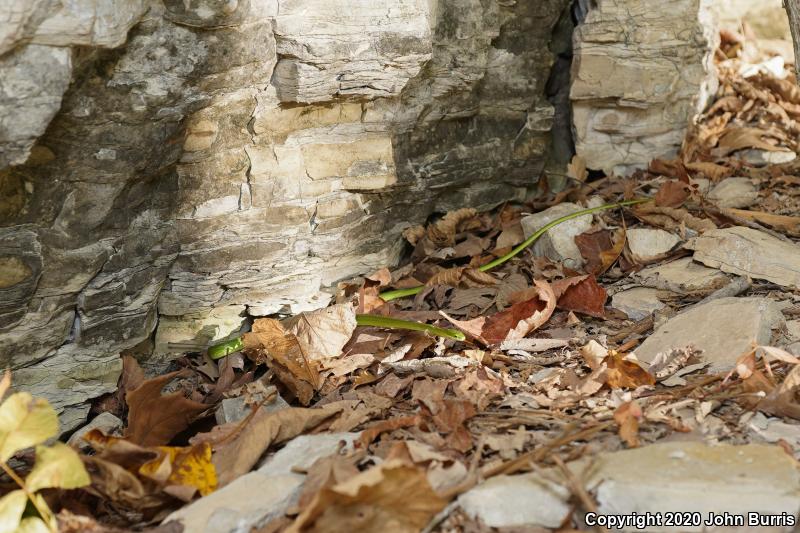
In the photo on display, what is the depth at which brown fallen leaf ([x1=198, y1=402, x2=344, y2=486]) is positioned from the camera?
6.29 feet

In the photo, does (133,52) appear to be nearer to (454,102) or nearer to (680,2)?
(454,102)

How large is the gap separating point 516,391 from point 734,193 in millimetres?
1581

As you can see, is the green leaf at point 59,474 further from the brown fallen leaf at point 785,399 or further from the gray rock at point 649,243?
the gray rock at point 649,243

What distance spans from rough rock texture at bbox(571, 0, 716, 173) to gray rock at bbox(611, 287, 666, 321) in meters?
1.02

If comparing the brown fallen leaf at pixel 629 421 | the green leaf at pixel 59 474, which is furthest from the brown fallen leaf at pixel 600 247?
the green leaf at pixel 59 474

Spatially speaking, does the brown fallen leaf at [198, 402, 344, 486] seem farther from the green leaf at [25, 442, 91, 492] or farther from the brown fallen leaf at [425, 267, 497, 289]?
the brown fallen leaf at [425, 267, 497, 289]

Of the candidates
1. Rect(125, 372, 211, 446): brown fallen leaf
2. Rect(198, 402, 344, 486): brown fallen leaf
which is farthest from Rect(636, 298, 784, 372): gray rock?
Rect(125, 372, 211, 446): brown fallen leaf

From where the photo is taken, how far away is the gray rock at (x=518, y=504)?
164 centimetres

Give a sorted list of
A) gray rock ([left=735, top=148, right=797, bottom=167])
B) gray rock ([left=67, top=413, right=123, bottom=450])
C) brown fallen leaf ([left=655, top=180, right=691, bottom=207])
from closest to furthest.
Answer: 1. gray rock ([left=67, top=413, right=123, bottom=450])
2. brown fallen leaf ([left=655, top=180, right=691, bottom=207])
3. gray rock ([left=735, top=148, right=797, bottom=167])

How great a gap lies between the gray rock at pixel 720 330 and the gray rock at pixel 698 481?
1.47ft

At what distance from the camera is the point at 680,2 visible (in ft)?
11.2

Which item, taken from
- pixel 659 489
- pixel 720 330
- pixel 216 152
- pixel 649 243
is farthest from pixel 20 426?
pixel 649 243

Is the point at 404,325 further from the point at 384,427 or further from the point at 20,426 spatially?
the point at 20,426

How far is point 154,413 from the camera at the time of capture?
86.4 inches
